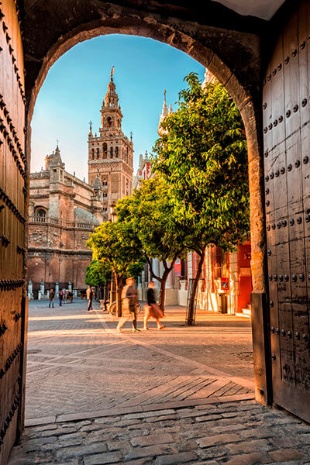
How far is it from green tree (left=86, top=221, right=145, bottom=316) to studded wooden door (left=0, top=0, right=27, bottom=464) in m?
15.2

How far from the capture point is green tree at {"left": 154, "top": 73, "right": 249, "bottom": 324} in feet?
27.5

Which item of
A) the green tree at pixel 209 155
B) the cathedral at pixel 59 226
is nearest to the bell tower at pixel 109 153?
the cathedral at pixel 59 226

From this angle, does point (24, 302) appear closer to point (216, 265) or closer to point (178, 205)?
point (178, 205)

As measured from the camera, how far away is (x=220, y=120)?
Answer: 876cm

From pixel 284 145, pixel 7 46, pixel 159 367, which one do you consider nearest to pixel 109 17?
pixel 7 46

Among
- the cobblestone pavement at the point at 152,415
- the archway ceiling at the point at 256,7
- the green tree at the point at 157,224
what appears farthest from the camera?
the green tree at the point at 157,224

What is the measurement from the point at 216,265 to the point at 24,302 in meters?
19.8

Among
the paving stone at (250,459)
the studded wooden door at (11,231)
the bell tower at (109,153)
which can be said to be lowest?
the paving stone at (250,459)

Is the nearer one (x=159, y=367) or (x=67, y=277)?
→ (x=159, y=367)

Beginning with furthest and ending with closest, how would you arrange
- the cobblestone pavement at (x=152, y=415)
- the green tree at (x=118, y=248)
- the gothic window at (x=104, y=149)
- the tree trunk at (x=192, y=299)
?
the gothic window at (x=104, y=149) → the green tree at (x=118, y=248) → the tree trunk at (x=192, y=299) → the cobblestone pavement at (x=152, y=415)

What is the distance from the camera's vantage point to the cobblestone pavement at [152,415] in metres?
3.23

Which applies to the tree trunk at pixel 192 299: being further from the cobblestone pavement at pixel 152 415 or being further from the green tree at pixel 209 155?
the cobblestone pavement at pixel 152 415

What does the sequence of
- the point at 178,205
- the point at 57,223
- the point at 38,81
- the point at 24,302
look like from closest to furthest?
1. the point at 24,302
2. the point at 38,81
3. the point at 178,205
4. the point at 57,223

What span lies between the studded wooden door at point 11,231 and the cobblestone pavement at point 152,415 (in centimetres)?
53
